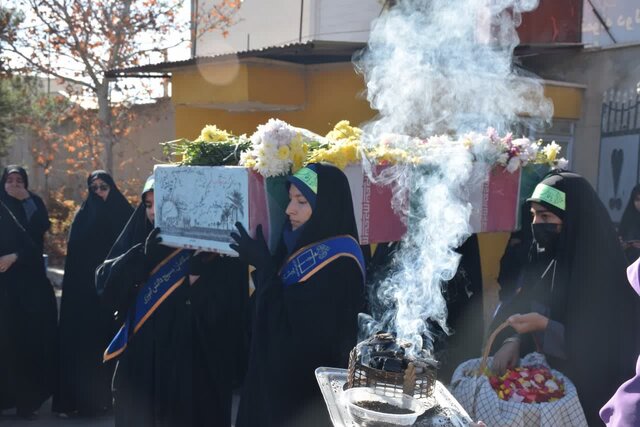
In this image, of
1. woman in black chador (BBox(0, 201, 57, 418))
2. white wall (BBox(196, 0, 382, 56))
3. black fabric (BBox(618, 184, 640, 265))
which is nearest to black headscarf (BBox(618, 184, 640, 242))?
black fabric (BBox(618, 184, 640, 265))

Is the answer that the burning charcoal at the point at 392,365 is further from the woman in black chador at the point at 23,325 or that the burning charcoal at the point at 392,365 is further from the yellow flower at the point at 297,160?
the woman in black chador at the point at 23,325

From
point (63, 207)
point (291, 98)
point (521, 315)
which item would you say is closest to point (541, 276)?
point (521, 315)

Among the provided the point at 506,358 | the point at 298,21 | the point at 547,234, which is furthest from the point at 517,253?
the point at 298,21

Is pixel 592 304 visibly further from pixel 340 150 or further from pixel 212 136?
pixel 212 136

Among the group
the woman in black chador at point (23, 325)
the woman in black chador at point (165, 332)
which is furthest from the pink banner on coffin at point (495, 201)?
the woman in black chador at point (23, 325)

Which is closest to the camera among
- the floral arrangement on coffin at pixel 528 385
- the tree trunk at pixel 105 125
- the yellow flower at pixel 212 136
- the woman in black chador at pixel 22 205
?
the floral arrangement on coffin at pixel 528 385

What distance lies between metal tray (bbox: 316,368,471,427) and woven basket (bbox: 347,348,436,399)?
5cm

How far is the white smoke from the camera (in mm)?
4344

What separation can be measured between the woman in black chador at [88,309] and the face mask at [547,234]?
3528 millimetres

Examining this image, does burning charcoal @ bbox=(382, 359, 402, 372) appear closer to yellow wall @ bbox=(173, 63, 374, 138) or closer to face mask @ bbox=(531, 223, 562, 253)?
face mask @ bbox=(531, 223, 562, 253)

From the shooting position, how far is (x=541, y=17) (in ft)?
30.2

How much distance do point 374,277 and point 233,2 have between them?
9538 millimetres

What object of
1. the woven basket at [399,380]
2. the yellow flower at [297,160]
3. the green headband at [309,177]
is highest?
the yellow flower at [297,160]

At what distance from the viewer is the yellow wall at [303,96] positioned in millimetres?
8578
